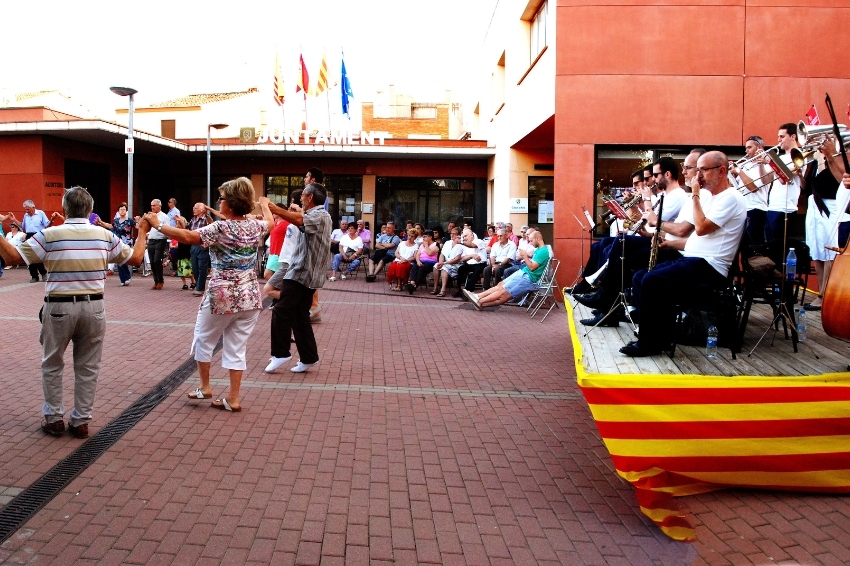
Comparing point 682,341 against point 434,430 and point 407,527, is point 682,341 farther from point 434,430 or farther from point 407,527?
point 407,527

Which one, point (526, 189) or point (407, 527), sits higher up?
point (526, 189)

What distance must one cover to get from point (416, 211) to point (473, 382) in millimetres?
19185

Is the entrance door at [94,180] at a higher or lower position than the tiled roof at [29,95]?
lower

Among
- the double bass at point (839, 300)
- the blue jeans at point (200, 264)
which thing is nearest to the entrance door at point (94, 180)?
the blue jeans at point (200, 264)

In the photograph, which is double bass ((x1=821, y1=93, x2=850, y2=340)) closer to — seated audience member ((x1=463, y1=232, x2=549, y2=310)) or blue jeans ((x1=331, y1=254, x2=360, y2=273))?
seated audience member ((x1=463, y1=232, x2=549, y2=310))

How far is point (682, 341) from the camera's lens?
575cm

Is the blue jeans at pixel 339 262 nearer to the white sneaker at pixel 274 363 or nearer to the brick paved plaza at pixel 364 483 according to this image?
the brick paved plaza at pixel 364 483

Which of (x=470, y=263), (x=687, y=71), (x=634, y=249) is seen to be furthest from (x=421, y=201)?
(x=634, y=249)

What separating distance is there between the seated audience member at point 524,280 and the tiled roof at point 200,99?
31.6 metres

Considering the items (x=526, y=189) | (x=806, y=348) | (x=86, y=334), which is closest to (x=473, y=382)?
(x=806, y=348)

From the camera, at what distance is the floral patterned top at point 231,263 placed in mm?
5980

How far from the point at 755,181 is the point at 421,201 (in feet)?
65.6

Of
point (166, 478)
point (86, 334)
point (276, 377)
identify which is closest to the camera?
point (166, 478)

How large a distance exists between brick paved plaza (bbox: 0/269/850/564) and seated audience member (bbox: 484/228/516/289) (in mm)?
7127
